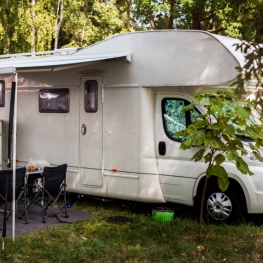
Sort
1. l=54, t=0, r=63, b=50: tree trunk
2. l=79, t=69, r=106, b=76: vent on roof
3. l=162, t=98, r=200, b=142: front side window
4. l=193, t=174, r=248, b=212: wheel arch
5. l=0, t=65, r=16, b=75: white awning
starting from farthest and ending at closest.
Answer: l=54, t=0, r=63, b=50: tree trunk
l=79, t=69, r=106, b=76: vent on roof
l=162, t=98, r=200, b=142: front side window
l=193, t=174, r=248, b=212: wheel arch
l=0, t=65, r=16, b=75: white awning

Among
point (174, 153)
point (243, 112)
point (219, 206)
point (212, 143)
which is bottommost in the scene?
point (219, 206)

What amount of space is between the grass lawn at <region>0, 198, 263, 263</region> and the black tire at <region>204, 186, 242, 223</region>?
9.4 inches

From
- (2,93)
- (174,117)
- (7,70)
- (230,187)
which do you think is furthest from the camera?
(2,93)

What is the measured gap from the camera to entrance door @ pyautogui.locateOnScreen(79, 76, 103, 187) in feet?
27.1

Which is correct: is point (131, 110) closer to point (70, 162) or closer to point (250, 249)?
point (70, 162)

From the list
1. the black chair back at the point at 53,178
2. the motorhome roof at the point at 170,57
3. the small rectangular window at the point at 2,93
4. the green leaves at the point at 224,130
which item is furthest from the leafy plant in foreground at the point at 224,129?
the small rectangular window at the point at 2,93

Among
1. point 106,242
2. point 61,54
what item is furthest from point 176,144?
point 61,54

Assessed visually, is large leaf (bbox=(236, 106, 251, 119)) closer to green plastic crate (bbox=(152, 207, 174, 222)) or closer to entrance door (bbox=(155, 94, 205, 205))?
entrance door (bbox=(155, 94, 205, 205))

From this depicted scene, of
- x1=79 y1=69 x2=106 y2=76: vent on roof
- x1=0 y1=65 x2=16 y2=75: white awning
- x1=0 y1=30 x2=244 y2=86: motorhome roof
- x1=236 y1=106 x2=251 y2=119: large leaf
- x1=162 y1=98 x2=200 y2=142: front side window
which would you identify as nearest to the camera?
x1=236 y1=106 x2=251 y2=119: large leaf

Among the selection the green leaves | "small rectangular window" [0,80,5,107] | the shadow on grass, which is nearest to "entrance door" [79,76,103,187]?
the shadow on grass

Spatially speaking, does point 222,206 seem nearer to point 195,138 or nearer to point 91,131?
point 195,138

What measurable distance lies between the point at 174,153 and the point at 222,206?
3.46ft

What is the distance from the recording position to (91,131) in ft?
27.5

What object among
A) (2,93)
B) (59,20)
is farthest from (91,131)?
(59,20)
